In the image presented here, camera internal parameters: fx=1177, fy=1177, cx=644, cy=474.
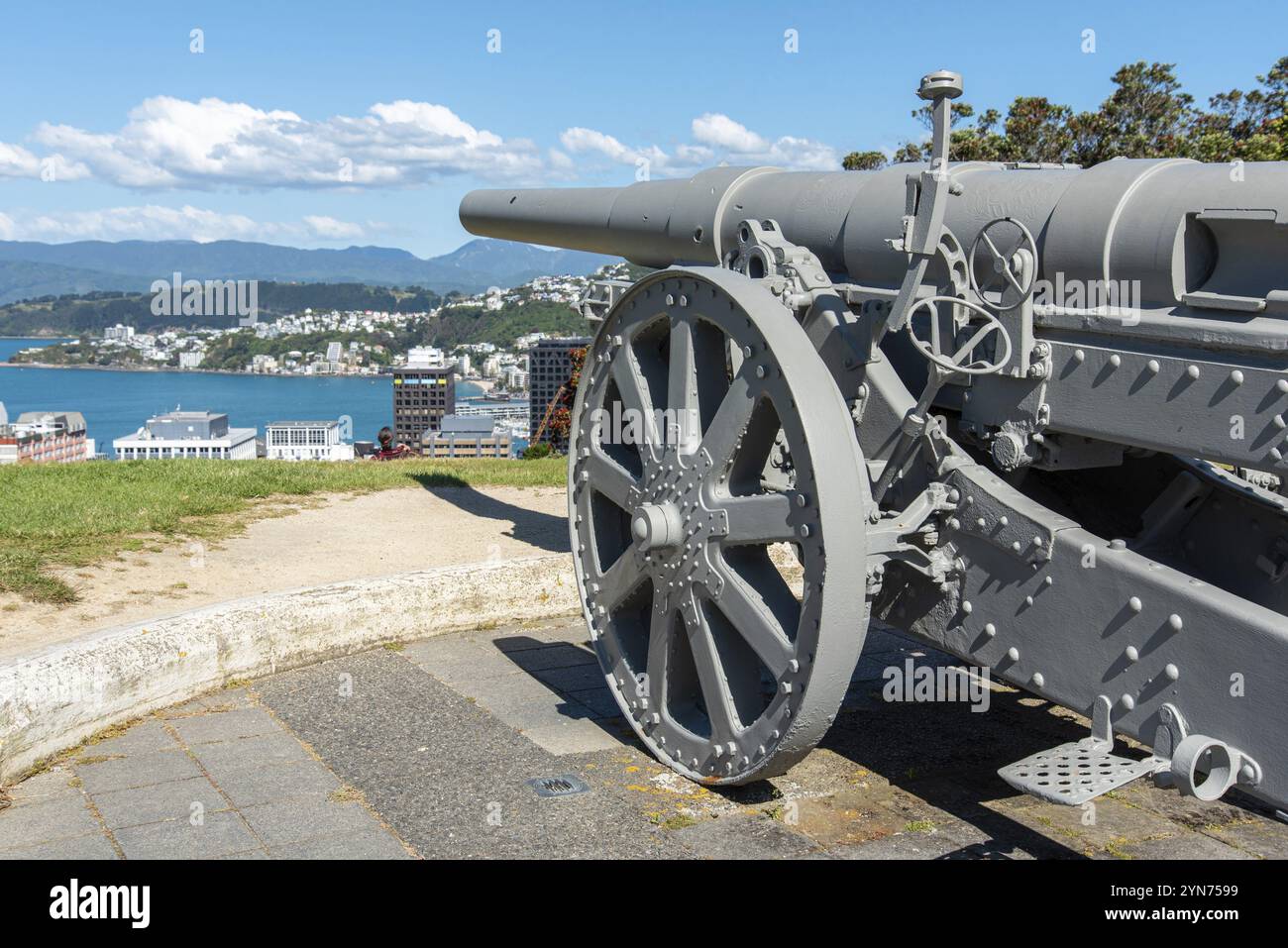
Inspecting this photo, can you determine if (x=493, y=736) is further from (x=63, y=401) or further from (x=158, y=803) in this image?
(x=63, y=401)

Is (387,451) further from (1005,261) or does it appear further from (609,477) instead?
(1005,261)

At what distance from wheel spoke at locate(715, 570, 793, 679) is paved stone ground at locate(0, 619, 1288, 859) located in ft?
2.18

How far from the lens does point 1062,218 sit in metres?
3.77

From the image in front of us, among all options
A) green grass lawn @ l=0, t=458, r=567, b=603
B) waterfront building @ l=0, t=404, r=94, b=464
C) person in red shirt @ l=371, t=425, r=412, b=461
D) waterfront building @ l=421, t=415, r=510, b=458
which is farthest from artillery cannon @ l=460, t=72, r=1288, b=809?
waterfront building @ l=0, t=404, r=94, b=464

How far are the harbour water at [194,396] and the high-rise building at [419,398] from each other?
59.6ft

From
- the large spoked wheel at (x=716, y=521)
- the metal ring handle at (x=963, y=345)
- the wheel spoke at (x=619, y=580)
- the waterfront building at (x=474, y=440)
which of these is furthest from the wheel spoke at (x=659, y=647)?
the waterfront building at (x=474, y=440)

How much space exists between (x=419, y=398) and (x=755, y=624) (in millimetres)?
82689

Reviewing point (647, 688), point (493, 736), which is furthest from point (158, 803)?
point (647, 688)

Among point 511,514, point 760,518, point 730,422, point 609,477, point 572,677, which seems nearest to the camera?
point 760,518

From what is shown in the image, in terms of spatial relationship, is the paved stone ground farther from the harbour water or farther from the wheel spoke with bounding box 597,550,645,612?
the harbour water

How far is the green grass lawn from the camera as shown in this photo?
7.04m

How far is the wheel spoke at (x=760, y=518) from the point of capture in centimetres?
392

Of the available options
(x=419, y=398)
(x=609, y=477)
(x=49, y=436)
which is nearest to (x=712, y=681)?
(x=609, y=477)
